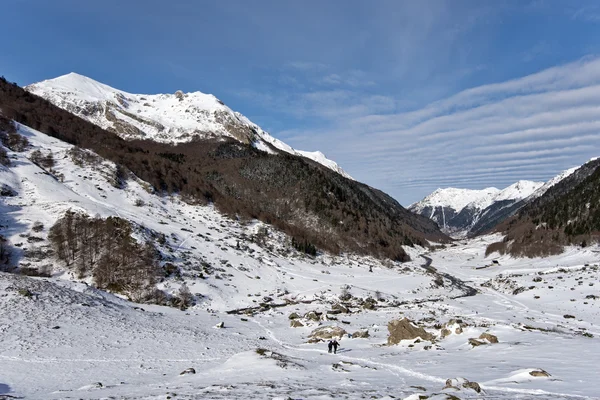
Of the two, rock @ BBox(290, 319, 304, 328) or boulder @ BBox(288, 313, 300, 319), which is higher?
boulder @ BBox(288, 313, 300, 319)

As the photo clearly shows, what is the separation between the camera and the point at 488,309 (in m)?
50.1

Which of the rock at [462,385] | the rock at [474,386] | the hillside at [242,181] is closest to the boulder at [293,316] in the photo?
the rock at [462,385]

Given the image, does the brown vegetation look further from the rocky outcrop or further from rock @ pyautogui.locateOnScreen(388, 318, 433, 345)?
the rocky outcrop

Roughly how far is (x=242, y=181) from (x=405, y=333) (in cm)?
11513

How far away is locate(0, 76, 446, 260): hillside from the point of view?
9781cm

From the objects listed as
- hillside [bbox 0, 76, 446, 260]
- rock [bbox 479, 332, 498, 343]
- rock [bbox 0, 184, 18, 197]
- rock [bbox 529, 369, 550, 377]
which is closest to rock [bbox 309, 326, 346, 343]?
rock [bbox 479, 332, 498, 343]

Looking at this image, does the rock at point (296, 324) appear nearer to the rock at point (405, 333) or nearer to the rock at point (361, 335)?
the rock at point (361, 335)

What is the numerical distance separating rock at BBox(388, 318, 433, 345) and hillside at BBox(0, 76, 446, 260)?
62100mm

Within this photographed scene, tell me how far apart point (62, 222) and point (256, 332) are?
37.7 meters

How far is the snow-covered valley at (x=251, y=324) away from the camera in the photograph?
1552 centimetres

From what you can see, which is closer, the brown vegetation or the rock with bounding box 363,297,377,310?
the brown vegetation

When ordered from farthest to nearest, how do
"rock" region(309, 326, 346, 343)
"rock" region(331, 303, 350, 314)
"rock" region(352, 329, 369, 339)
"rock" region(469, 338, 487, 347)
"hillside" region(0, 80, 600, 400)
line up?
"rock" region(331, 303, 350, 314) < "rock" region(352, 329, 369, 339) < "rock" region(309, 326, 346, 343) < "rock" region(469, 338, 487, 347) < "hillside" region(0, 80, 600, 400)

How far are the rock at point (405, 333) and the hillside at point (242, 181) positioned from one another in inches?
2445

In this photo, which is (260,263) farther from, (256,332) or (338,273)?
(256,332)
